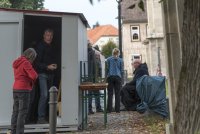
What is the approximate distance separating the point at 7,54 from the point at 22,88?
1449mm

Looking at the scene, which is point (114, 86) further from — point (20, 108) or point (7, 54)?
point (20, 108)

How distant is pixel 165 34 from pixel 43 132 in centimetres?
339

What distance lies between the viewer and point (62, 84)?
1011cm

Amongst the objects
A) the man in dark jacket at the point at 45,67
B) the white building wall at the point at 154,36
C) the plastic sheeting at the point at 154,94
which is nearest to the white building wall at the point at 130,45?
the white building wall at the point at 154,36

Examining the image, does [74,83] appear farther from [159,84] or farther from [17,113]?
[159,84]

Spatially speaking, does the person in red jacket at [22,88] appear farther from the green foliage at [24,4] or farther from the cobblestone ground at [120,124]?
the green foliage at [24,4]

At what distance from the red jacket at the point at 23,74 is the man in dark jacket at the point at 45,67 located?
1280mm

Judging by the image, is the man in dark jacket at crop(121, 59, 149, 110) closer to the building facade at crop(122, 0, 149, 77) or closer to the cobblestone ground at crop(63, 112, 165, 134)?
the cobblestone ground at crop(63, 112, 165, 134)

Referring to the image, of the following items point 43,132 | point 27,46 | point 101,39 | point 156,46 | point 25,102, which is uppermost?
point 101,39

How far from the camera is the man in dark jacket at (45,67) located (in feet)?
33.7

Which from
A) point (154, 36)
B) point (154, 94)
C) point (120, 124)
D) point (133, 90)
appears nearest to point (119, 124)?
point (120, 124)

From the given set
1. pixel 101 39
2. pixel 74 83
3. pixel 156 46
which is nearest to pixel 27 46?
pixel 74 83

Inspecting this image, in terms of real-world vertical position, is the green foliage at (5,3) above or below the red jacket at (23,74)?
above

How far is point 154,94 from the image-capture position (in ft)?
39.5
